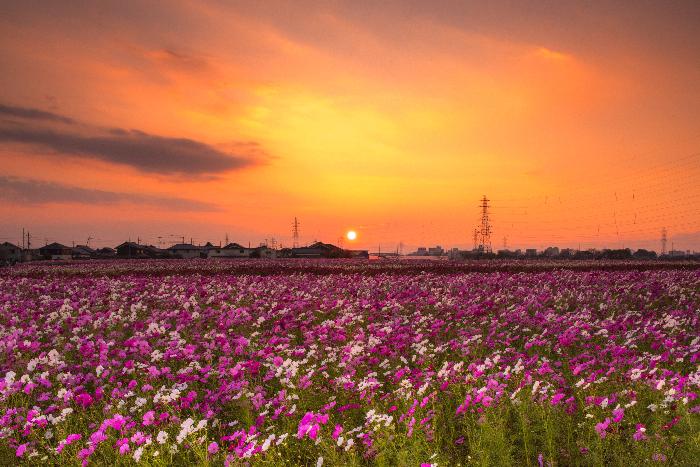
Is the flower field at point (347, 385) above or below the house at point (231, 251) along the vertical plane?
below

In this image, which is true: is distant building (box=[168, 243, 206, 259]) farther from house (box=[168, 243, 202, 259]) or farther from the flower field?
the flower field

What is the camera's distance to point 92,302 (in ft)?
42.1

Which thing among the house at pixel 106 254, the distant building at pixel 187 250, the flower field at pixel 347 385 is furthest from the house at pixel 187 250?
the flower field at pixel 347 385

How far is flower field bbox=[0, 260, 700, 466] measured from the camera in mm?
4812

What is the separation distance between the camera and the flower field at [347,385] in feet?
15.8

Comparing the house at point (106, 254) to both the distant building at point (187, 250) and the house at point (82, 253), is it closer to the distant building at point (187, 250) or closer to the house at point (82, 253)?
the house at point (82, 253)

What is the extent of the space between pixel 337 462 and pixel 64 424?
3426 mm

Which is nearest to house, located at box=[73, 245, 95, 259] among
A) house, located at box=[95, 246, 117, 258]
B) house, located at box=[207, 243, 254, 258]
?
house, located at box=[95, 246, 117, 258]

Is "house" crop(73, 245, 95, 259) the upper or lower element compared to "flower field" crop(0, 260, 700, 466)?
upper

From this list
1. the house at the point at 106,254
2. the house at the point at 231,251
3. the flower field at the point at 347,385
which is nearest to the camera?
the flower field at the point at 347,385

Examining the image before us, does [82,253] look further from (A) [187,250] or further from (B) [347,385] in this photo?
(B) [347,385]

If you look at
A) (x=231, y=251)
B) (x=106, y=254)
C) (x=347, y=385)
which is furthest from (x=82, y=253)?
(x=347, y=385)

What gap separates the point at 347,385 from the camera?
237 inches

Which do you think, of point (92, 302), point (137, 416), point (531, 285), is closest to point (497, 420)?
point (137, 416)
